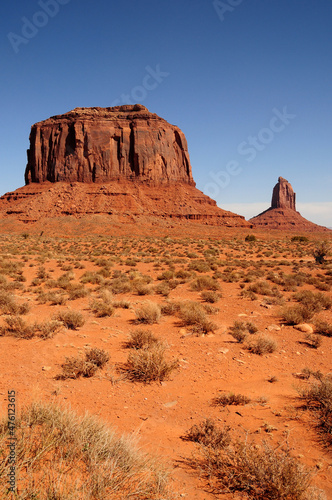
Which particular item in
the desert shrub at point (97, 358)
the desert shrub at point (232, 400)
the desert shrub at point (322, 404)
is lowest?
the desert shrub at point (232, 400)

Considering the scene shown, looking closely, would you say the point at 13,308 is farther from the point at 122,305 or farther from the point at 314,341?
the point at 314,341

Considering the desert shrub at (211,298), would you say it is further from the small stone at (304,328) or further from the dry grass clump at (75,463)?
the dry grass clump at (75,463)

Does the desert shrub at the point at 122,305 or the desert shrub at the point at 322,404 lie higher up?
the desert shrub at the point at 122,305

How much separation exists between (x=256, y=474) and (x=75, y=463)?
57.6 inches

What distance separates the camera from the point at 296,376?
4.65 metres

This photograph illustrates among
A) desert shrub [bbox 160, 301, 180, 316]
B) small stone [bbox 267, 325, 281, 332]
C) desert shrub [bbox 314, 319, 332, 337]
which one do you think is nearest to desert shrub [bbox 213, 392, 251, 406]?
small stone [bbox 267, 325, 281, 332]

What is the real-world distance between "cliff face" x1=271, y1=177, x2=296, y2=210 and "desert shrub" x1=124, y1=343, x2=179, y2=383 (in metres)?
139

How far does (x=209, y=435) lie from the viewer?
2980 mm

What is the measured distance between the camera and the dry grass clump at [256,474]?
2.09 meters

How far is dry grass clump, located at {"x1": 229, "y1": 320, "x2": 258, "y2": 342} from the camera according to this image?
6.16 meters

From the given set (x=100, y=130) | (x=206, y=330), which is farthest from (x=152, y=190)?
(x=206, y=330)

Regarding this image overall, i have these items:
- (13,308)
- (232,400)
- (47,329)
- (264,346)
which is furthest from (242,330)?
(13,308)

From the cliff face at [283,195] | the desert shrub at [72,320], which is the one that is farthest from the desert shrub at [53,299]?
the cliff face at [283,195]

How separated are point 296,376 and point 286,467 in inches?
110
